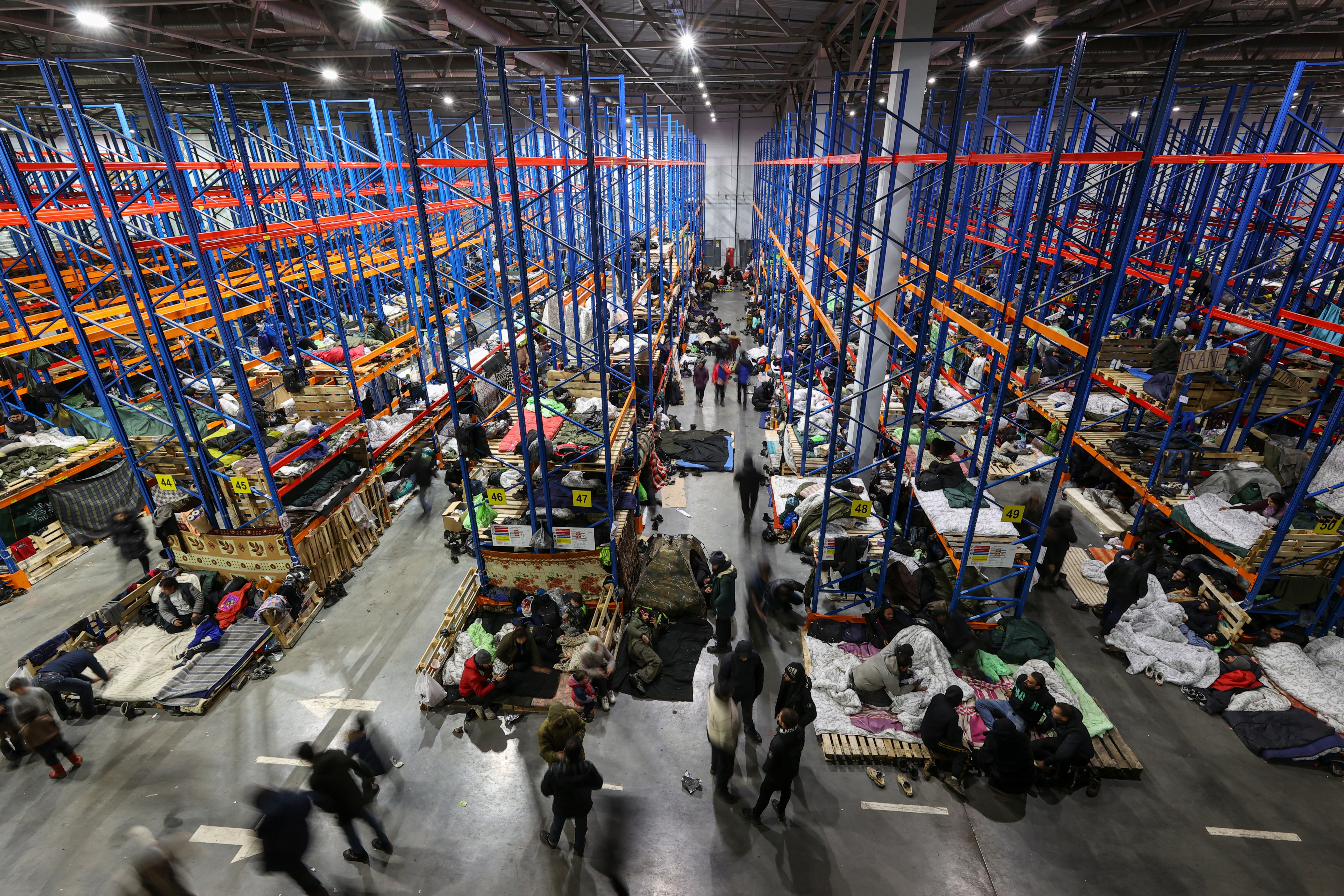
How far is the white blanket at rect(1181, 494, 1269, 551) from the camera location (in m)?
8.36

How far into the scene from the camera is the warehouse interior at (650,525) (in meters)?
5.94

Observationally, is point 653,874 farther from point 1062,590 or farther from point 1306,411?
point 1306,411

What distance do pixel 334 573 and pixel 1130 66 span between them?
22.1m

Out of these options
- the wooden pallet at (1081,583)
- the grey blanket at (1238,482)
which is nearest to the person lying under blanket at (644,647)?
the wooden pallet at (1081,583)

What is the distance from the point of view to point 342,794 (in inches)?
211

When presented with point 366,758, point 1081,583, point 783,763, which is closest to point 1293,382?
point 1081,583

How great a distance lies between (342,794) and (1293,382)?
14.0 meters

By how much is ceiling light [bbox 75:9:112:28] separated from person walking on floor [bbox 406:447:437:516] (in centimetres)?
766

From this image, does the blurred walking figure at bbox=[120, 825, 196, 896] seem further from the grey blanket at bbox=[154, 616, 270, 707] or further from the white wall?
the white wall

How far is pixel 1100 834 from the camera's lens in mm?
5898

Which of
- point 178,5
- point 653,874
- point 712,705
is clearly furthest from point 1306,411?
point 178,5

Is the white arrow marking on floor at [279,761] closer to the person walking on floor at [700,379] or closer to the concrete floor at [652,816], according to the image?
the concrete floor at [652,816]

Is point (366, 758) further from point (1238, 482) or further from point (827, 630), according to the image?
point (1238, 482)

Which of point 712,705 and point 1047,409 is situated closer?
point 712,705
